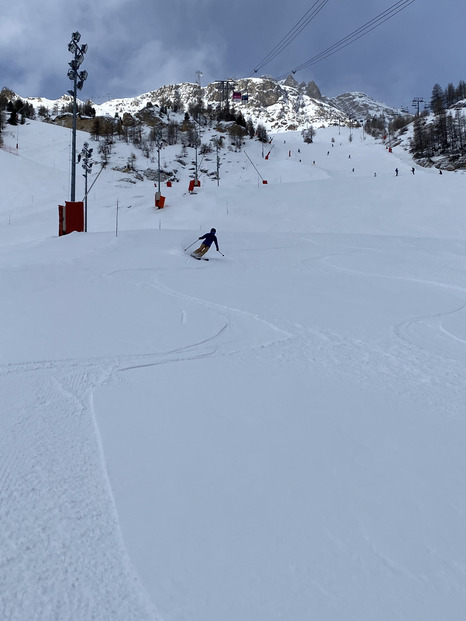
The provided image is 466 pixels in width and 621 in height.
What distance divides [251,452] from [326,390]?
3.93ft

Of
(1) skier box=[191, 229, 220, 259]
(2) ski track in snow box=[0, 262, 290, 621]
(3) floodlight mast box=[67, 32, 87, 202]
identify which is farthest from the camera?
(3) floodlight mast box=[67, 32, 87, 202]

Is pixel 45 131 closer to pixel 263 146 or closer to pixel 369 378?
pixel 263 146

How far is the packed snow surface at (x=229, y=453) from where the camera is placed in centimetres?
160

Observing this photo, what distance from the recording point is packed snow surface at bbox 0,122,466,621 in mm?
1604

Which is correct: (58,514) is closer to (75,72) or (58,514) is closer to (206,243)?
(206,243)

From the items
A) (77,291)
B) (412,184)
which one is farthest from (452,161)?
(77,291)

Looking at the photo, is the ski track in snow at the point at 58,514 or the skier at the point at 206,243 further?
the skier at the point at 206,243

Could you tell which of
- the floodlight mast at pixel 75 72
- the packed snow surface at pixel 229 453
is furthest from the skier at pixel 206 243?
the floodlight mast at pixel 75 72

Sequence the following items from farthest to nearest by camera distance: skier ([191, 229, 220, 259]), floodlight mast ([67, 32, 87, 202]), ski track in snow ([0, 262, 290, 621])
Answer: floodlight mast ([67, 32, 87, 202]) → skier ([191, 229, 220, 259]) → ski track in snow ([0, 262, 290, 621])

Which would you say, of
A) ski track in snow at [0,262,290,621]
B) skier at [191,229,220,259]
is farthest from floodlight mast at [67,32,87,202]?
ski track in snow at [0,262,290,621]

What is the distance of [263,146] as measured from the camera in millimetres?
72500

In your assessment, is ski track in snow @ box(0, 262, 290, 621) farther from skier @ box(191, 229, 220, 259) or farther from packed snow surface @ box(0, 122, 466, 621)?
skier @ box(191, 229, 220, 259)

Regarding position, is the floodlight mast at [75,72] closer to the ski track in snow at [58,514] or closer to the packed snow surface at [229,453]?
the packed snow surface at [229,453]

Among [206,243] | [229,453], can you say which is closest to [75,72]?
[206,243]
